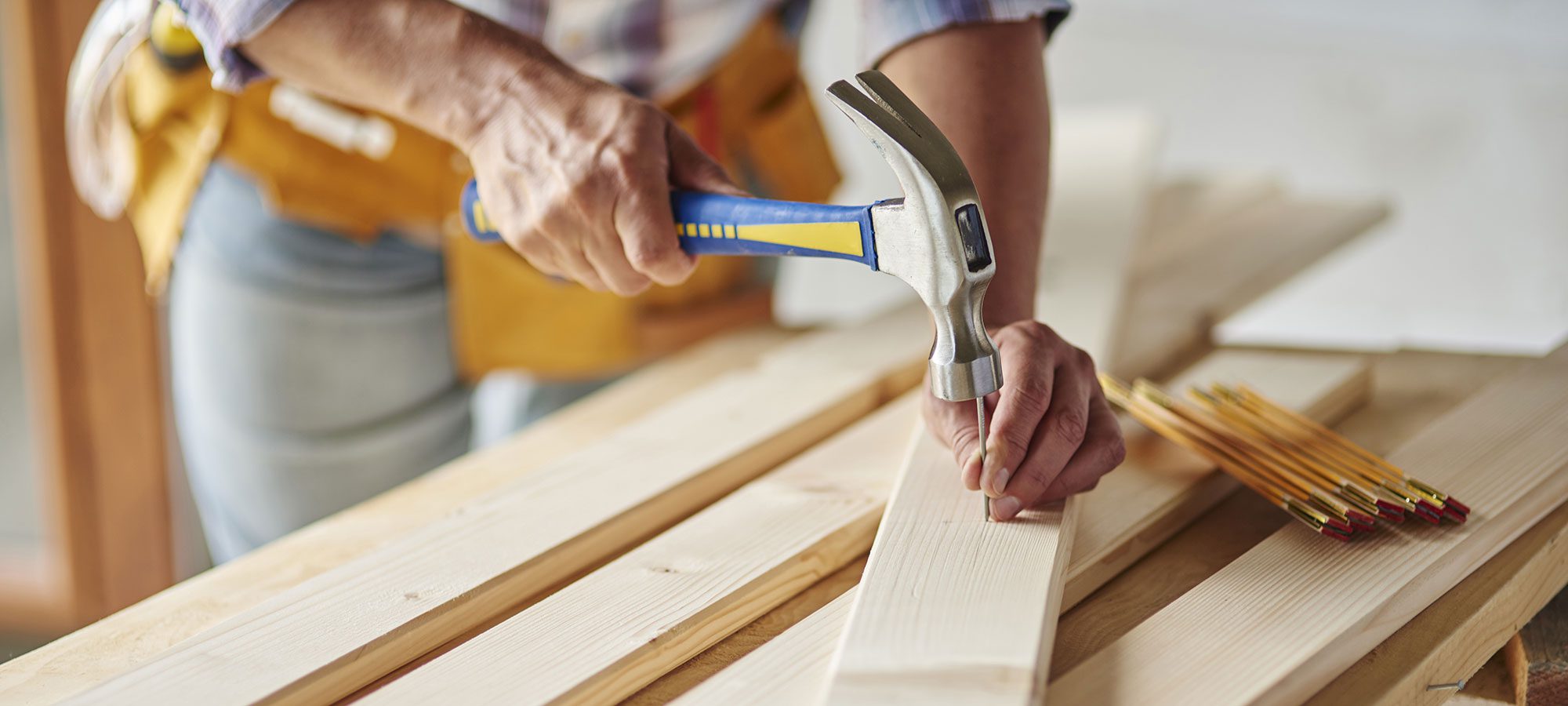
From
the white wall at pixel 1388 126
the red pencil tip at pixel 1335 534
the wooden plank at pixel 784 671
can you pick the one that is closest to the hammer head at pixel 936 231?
the wooden plank at pixel 784 671

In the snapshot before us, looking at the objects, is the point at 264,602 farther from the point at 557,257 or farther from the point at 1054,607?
the point at 1054,607

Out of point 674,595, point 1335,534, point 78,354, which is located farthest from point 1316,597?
point 78,354

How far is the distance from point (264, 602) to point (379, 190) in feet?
2.69

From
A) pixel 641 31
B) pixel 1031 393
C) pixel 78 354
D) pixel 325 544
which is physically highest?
pixel 641 31

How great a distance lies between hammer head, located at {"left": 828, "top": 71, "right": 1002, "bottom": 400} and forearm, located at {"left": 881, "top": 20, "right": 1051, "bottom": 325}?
0.80ft

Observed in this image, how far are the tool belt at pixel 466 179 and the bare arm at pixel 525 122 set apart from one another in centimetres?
46

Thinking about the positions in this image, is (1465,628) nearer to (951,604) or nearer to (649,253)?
(951,604)

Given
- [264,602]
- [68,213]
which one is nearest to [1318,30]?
[264,602]

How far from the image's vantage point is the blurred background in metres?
2.58

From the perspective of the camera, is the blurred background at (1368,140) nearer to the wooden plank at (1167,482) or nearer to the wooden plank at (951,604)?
the wooden plank at (1167,482)

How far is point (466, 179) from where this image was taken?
1702 mm

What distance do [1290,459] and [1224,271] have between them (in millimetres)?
776

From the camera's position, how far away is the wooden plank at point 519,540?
919mm

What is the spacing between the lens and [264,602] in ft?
3.35
